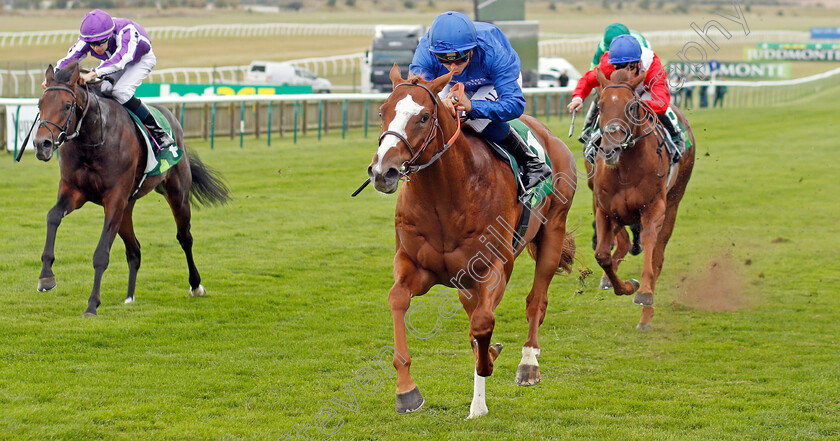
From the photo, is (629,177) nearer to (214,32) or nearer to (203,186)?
(203,186)

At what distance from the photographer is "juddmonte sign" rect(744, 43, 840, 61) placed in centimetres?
5194

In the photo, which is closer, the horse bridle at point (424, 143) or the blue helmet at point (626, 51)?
the horse bridle at point (424, 143)

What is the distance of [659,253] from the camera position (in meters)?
7.61

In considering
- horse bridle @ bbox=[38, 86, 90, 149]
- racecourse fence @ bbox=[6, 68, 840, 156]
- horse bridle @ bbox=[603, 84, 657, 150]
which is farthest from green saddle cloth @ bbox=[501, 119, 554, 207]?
racecourse fence @ bbox=[6, 68, 840, 156]

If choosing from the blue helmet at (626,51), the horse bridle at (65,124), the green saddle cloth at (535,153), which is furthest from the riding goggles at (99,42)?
the blue helmet at (626,51)

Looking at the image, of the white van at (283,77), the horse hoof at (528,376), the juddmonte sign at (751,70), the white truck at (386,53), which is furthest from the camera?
the juddmonte sign at (751,70)

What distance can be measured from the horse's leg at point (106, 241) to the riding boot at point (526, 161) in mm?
3279

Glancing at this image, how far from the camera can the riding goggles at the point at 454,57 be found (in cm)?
452

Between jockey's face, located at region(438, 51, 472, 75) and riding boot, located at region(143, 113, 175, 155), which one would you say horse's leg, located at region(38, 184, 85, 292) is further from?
jockey's face, located at region(438, 51, 472, 75)

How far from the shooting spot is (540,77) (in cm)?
3325

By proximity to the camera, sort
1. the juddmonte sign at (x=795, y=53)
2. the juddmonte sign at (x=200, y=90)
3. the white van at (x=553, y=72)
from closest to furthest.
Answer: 1. the juddmonte sign at (x=200, y=90)
2. the white van at (x=553, y=72)
3. the juddmonte sign at (x=795, y=53)

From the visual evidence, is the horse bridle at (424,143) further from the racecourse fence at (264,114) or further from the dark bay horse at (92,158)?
the racecourse fence at (264,114)

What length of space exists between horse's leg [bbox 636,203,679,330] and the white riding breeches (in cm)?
419

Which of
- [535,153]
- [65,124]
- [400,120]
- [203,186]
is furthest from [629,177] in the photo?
[65,124]
